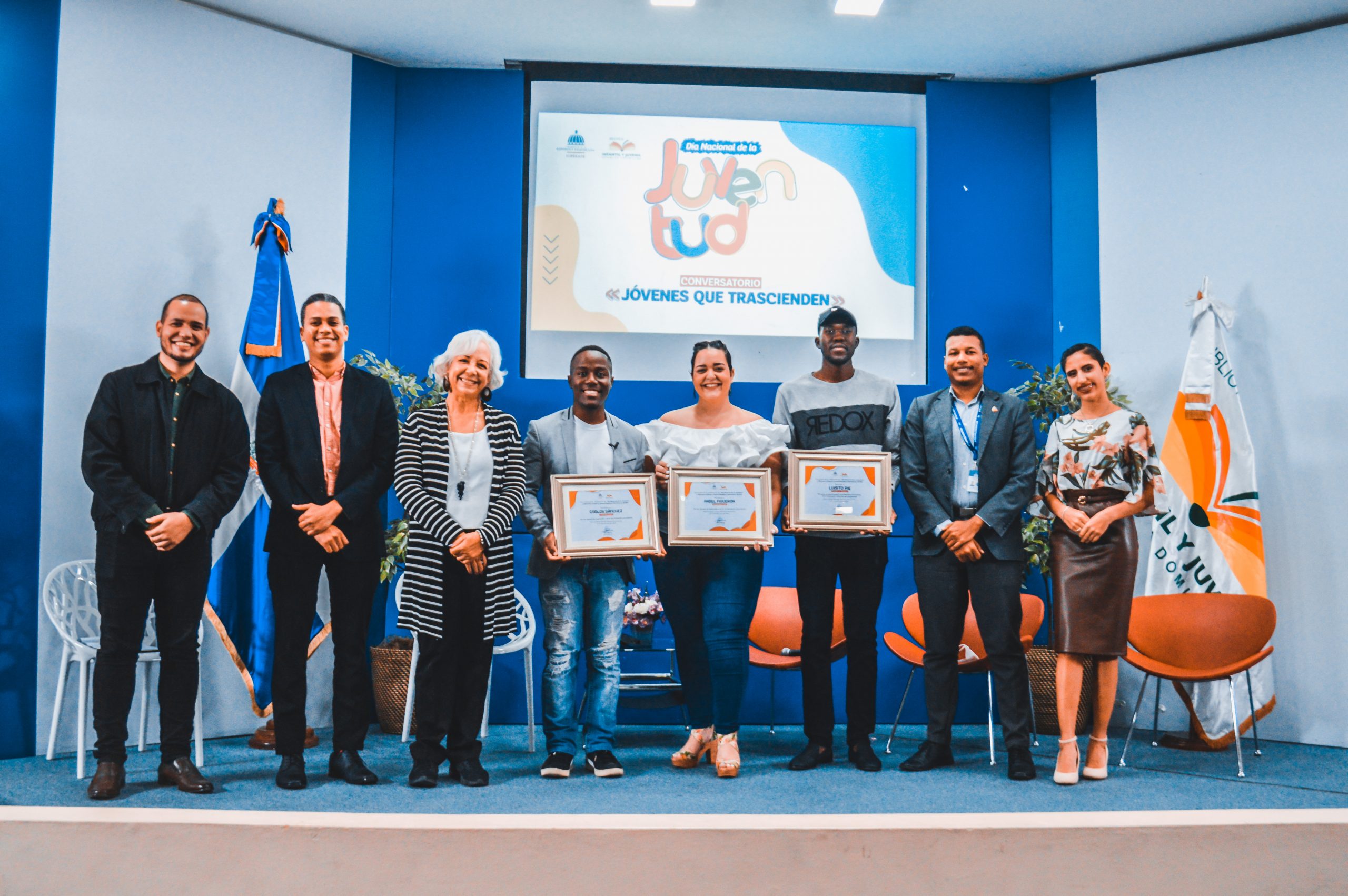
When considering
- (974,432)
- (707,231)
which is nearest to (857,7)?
(707,231)

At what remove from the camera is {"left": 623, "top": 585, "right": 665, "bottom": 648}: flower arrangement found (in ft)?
14.3

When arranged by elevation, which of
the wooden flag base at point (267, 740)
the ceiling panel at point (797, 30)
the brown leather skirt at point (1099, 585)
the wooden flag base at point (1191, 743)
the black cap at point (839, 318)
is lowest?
the wooden flag base at point (1191, 743)

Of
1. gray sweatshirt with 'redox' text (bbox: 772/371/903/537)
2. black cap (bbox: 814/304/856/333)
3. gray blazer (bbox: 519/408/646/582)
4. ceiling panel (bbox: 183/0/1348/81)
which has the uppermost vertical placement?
ceiling panel (bbox: 183/0/1348/81)

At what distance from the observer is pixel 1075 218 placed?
531 cm

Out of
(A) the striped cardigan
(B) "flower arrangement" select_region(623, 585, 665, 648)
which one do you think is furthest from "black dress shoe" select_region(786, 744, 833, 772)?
(A) the striped cardigan

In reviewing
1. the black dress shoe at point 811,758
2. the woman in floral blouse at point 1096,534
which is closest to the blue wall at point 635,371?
the black dress shoe at point 811,758

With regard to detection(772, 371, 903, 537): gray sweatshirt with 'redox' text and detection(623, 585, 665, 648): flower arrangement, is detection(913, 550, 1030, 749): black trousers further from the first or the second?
detection(623, 585, 665, 648): flower arrangement

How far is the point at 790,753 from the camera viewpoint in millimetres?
4039

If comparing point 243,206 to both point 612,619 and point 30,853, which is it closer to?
point 612,619

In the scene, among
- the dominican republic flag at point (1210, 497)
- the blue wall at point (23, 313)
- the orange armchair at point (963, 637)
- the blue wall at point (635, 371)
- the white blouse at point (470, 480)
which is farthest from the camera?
the blue wall at point (635, 371)

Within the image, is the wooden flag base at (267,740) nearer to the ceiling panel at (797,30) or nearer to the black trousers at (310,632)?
the black trousers at (310,632)

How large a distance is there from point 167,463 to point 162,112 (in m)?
2.22

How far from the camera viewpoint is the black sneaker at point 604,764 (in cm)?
347

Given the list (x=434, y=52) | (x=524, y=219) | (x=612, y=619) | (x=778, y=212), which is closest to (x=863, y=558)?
(x=612, y=619)
